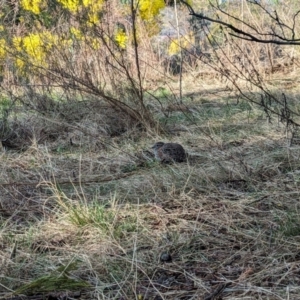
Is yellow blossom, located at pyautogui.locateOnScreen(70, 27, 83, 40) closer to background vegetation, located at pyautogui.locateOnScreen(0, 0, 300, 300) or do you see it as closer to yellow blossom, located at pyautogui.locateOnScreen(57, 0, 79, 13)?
background vegetation, located at pyautogui.locateOnScreen(0, 0, 300, 300)

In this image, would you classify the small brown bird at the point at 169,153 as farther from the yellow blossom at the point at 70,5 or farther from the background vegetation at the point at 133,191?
the yellow blossom at the point at 70,5

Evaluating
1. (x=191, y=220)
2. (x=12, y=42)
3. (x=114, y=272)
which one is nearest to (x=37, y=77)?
(x=12, y=42)

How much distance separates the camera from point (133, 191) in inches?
98.1

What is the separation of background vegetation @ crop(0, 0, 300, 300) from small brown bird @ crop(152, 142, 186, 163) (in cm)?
5

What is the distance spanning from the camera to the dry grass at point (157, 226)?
160cm

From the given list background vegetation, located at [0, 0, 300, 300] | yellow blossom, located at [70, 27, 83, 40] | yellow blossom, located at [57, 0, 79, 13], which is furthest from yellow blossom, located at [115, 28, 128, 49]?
yellow blossom, located at [57, 0, 79, 13]

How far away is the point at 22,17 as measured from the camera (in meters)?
5.12

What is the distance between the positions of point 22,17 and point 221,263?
4.08m

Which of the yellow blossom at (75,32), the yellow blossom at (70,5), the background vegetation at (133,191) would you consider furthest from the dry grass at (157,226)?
the yellow blossom at (75,32)

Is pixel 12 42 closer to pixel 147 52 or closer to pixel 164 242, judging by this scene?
pixel 147 52

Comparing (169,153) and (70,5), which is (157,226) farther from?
(70,5)

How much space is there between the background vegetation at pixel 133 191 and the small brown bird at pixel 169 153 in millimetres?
49

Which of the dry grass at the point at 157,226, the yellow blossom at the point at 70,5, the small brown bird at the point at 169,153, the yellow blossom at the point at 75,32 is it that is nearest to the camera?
the dry grass at the point at 157,226

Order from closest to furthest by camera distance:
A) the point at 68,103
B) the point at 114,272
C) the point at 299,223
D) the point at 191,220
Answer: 1. the point at 114,272
2. the point at 299,223
3. the point at 191,220
4. the point at 68,103
